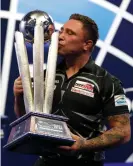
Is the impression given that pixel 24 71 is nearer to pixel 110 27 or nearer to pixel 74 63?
pixel 74 63

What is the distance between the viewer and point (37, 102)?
3.75 feet

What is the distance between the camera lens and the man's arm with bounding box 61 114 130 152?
3.68ft

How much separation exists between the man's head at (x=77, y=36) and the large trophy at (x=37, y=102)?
55 millimetres

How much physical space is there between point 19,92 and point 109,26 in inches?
51.5

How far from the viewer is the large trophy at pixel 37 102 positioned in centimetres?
102

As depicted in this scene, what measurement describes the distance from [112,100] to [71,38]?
26 centimetres

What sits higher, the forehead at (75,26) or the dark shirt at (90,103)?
the forehead at (75,26)

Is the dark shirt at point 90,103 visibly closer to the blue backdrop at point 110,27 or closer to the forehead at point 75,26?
the forehead at point 75,26

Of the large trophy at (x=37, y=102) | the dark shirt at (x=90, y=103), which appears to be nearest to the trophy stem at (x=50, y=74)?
the large trophy at (x=37, y=102)

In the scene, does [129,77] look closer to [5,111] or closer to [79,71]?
[5,111]

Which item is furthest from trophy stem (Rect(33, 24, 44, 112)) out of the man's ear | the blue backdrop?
the blue backdrop

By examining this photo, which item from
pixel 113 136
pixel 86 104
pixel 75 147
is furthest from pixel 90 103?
pixel 75 147

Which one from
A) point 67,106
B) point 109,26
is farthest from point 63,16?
point 67,106

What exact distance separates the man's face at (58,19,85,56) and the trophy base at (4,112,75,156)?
334mm
